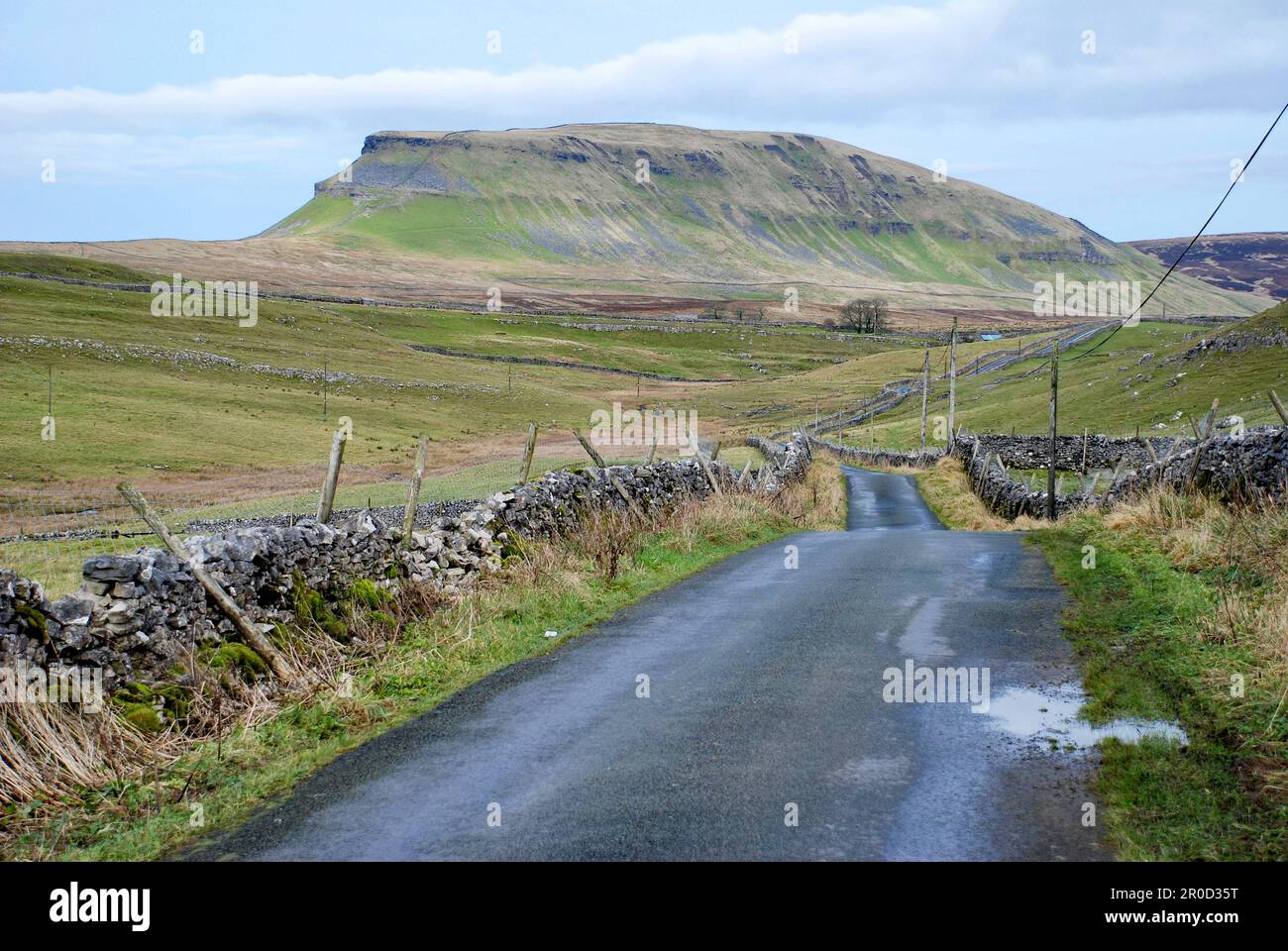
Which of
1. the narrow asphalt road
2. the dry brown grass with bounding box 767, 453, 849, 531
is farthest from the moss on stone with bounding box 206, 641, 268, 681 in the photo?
the dry brown grass with bounding box 767, 453, 849, 531

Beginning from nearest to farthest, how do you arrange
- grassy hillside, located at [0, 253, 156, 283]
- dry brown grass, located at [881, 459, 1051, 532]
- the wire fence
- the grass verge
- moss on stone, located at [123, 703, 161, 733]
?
the grass verge → moss on stone, located at [123, 703, 161, 733] → the wire fence → dry brown grass, located at [881, 459, 1051, 532] → grassy hillside, located at [0, 253, 156, 283]

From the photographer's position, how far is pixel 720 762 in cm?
826

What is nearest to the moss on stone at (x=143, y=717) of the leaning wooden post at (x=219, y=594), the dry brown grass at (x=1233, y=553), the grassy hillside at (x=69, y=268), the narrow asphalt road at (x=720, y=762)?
the leaning wooden post at (x=219, y=594)

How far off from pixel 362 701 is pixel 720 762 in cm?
352

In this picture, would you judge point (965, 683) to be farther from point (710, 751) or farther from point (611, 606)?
point (611, 606)

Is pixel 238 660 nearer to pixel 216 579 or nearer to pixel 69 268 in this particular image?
pixel 216 579

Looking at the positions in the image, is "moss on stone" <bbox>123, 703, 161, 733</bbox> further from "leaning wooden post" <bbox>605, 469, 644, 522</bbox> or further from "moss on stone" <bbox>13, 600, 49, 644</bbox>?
"leaning wooden post" <bbox>605, 469, 644, 522</bbox>

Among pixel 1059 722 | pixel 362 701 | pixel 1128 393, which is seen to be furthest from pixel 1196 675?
pixel 1128 393

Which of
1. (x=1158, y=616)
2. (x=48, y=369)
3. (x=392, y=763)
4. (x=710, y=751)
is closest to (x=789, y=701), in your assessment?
(x=710, y=751)

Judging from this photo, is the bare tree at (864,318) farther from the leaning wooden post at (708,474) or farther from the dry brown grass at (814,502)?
the leaning wooden post at (708,474)

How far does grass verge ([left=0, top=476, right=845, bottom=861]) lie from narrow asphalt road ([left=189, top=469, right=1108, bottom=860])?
376 millimetres

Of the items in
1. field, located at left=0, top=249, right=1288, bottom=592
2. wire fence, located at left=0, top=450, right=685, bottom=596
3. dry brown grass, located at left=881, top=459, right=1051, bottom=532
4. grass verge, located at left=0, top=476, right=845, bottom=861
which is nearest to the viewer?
grass verge, located at left=0, top=476, right=845, bottom=861

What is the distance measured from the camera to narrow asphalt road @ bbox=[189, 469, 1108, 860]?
6.71m

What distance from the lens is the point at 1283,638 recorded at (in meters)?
9.44
